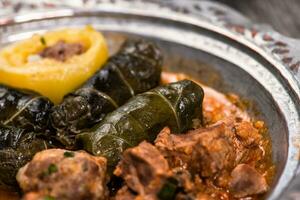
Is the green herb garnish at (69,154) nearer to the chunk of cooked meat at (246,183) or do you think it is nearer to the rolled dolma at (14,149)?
the rolled dolma at (14,149)

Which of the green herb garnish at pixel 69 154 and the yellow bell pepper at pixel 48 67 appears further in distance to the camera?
the yellow bell pepper at pixel 48 67

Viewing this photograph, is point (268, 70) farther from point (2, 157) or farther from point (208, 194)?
point (2, 157)

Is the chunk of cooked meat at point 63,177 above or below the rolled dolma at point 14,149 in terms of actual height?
above

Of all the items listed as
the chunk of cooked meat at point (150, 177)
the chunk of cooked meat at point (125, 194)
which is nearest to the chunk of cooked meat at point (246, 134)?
the chunk of cooked meat at point (150, 177)

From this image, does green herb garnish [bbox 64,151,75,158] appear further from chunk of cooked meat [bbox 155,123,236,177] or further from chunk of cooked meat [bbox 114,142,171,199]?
chunk of cooked meat [bbox 155,123,236,177]

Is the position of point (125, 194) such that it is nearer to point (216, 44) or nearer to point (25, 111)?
point (25, 111)

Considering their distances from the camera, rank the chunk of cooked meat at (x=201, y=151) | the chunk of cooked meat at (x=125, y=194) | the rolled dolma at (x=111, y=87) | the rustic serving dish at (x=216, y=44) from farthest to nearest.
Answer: the rolled dolma at (x=111, y=87)
the rustic serving dish at (x=216, y=44)
the chunk of cooked meat at (x=201, y=151)
the chunk of cooked meat at (x=125, y=194)

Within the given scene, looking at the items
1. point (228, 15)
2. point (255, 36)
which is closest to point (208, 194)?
point (255, 36)
